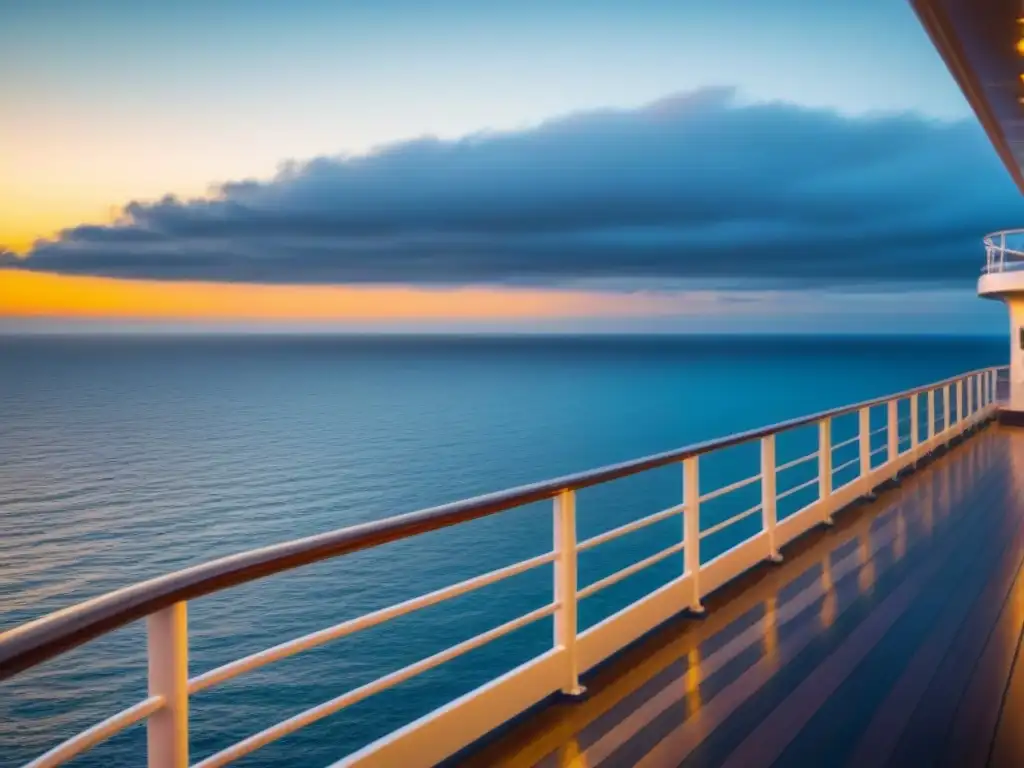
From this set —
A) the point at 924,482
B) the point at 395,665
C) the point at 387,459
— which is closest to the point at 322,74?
the point at 387,459

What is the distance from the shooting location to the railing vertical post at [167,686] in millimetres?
1415

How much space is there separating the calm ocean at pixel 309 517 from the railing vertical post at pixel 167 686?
392 inches

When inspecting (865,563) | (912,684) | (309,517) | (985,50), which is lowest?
(309,517)

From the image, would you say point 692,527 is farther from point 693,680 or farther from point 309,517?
point 309,517

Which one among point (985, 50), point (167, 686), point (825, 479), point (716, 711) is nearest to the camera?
point (167, 686)

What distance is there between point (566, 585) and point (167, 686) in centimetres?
139


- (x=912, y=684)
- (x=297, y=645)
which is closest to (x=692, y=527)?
(x=912, y=684)

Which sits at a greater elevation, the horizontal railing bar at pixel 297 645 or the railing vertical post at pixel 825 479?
the horizontal railing bar at pixel 297 645

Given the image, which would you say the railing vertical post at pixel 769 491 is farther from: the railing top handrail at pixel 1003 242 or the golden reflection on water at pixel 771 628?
the railing top handrail at pixel 1003 242

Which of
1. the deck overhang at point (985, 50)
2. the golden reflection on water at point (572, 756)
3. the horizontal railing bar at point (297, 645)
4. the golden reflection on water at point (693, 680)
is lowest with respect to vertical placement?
the golden reflection on water at point (693, 680)

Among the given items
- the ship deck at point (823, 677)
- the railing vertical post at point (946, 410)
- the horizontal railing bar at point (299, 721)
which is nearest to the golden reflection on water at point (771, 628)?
the ship deck at point (823, 677)

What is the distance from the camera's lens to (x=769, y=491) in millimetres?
4379

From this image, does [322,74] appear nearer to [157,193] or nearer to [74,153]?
[74,153]

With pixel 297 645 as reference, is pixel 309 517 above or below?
below
